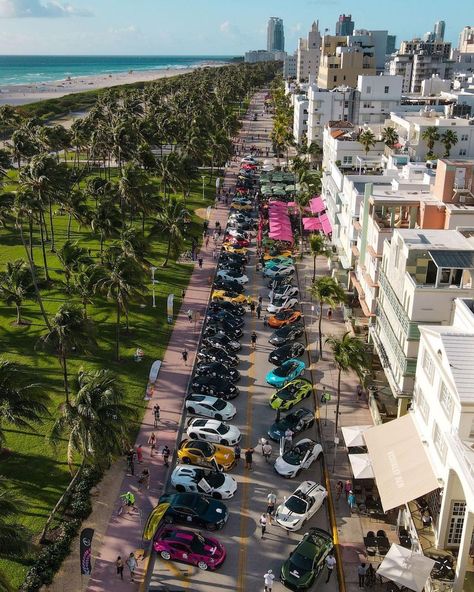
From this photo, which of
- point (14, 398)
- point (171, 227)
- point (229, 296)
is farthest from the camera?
point (171, 227)

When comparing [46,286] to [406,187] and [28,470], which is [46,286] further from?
[406,187]

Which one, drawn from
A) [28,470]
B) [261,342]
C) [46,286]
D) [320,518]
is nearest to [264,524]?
[320,518]

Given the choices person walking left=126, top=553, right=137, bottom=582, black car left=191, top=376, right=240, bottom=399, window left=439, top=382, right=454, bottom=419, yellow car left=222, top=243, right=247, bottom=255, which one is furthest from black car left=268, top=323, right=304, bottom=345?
person walking left=126, top=553, right=137, bottom=582

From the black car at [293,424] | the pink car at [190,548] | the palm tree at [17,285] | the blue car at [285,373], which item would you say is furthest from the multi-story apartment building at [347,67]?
the pink car at [190,548]

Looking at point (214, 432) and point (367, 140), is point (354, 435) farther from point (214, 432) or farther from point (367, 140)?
point (367, 140)

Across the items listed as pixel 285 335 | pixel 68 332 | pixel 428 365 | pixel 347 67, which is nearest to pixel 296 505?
pixel 428 365

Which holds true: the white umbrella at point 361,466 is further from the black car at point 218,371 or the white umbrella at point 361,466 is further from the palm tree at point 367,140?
the palm tree at point 367,140

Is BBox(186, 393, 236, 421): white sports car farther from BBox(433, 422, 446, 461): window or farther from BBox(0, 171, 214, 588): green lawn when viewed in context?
BBox(433, 422, 446, 461): window
